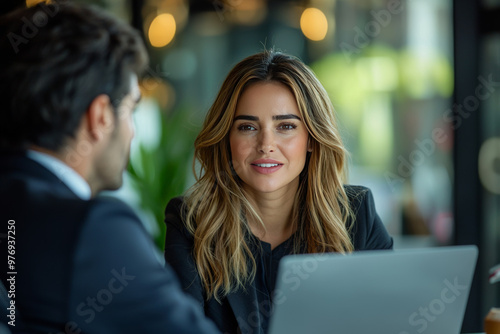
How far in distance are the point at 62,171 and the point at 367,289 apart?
0.69m

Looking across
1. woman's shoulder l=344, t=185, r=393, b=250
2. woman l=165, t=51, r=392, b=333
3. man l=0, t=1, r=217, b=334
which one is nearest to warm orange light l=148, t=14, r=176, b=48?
woman l=165, t=51, r=392, b=333

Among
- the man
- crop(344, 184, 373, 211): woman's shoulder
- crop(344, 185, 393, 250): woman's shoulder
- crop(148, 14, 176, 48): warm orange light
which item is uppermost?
crop(148, 14, 176, 48): warm orange light

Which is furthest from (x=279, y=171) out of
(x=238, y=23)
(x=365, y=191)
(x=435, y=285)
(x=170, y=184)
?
(x=238, y=23)

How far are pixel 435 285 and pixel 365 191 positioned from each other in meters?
1.01

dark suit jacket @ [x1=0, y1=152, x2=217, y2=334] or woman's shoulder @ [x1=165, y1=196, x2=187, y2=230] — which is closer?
dark suit jacket @ [x1=0, y1=152, x2=217, y2=334]

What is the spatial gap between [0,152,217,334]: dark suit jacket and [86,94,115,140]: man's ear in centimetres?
13

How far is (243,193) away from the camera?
87.2 inches

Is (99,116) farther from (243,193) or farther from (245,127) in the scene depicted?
(243,193)

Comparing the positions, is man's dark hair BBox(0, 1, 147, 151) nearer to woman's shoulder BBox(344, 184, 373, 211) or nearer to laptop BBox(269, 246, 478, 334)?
laptop BBox(269, 246, 478, 334)

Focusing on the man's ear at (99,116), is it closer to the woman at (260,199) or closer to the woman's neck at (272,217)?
the woman at (260,199)

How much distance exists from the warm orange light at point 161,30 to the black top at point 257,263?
281cm

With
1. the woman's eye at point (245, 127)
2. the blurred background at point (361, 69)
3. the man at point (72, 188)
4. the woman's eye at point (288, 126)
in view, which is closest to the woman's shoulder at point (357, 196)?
the woman's eye at point (288, 126)

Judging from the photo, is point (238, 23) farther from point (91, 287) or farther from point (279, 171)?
point (91, 287)

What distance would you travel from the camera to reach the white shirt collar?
120 centimetres
